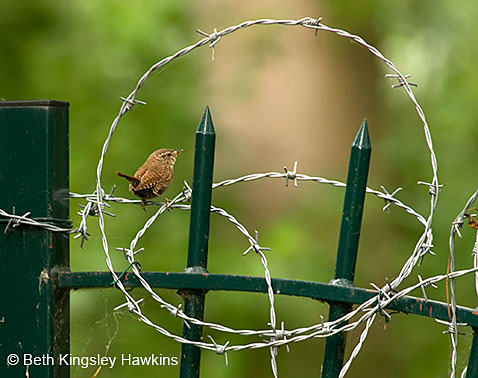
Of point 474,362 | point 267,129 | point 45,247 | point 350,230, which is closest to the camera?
point 474,362

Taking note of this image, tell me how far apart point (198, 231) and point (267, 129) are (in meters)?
3.16

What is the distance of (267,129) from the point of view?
14.9 feet

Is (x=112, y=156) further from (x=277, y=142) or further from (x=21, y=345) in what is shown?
(x=21, y=345)

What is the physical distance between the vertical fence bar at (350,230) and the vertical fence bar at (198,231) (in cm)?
28

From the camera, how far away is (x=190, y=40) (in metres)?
4.41

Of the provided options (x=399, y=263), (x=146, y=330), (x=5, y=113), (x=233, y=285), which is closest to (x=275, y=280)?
(x=233, y=285)

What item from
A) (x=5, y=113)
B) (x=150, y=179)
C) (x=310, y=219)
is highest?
(x=5, y=113)

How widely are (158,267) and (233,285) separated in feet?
8.05

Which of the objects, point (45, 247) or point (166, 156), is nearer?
point (45, 247)

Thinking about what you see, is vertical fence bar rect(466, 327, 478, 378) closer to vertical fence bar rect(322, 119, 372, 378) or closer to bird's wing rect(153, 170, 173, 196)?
vertical fence bar rect(322, 119, 372, 378)

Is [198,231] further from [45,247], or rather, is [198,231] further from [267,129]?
[267,129]

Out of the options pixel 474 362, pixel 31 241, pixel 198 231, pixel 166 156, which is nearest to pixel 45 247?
pixel 31 241

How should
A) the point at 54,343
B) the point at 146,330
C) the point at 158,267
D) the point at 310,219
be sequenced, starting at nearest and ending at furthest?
the point at 54,343, the point at 146,330, the point at 158,267, the point at 310,219

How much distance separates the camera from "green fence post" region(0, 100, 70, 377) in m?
1.48
